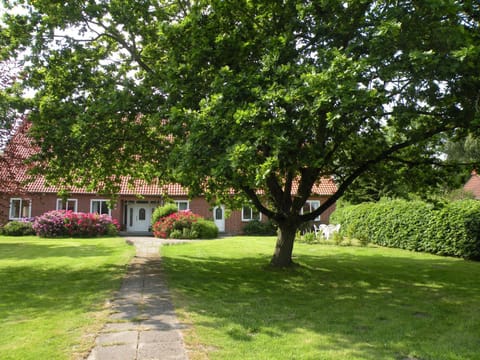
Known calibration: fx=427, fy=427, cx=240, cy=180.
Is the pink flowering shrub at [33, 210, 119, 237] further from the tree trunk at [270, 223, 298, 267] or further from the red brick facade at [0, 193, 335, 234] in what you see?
the tree trunk at [270, 223, 298, 267]

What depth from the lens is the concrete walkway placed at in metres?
4.99

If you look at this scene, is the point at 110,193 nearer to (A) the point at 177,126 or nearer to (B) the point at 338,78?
(A) the point at 177,126

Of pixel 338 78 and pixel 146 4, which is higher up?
pixel 146 4

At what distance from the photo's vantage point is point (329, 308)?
773 cm

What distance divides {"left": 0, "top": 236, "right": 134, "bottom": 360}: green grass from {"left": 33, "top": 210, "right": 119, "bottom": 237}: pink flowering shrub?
9119 mm

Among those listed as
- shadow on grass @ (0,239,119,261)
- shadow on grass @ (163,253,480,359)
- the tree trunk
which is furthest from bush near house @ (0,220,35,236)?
the tree trunk

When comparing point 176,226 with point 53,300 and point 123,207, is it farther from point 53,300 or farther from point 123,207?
point 53,300

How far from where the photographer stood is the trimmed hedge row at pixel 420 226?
15.3m

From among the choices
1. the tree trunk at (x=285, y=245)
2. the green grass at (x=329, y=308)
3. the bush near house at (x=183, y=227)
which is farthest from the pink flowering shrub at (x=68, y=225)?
the tree trunk at (x=285, y=245)

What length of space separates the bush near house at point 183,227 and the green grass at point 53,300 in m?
8.65

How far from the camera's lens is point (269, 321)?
6.64 metres

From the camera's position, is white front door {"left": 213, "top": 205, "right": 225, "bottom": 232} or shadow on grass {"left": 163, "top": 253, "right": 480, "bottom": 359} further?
white front door {"left": 213, "top": 205, "right": 225, "bottom": 232}

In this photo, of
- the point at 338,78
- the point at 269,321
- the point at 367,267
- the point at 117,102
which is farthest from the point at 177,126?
the point at 367,267

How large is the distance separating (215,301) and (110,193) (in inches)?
282
